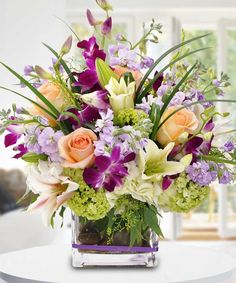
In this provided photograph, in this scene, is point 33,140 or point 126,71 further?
point 126,71

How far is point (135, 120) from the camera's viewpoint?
172cm

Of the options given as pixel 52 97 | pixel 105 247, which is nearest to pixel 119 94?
pixel 52 97

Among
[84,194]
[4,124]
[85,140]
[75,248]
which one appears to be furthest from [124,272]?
[4,124]

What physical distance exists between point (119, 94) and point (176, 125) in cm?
16

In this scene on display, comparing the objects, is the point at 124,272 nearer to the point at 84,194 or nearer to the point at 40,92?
the point at 84,194

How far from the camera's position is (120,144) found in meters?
1.67

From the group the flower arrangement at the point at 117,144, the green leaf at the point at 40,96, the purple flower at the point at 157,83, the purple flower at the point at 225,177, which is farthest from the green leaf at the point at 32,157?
the purple flower at the point at 225,177

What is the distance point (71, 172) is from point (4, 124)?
8.3 inches

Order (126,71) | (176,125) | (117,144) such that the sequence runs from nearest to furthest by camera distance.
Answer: (117,144) → (176,125) → (126,71)

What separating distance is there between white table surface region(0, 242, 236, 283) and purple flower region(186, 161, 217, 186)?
26 cm

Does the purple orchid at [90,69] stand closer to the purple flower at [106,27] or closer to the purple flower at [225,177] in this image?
the purple flower at [106,27]

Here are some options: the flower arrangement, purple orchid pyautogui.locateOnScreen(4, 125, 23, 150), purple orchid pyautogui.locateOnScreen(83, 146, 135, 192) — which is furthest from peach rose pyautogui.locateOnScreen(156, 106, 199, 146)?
purple orchid pyautogui.locateOnScreen(4, 125, 23, 150)

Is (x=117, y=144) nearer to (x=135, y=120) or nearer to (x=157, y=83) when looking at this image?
(x=135, y=120)

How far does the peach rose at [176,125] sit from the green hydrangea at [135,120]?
0.05 metres
